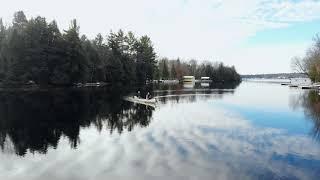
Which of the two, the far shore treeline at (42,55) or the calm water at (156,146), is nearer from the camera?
the calm water at (156,146)

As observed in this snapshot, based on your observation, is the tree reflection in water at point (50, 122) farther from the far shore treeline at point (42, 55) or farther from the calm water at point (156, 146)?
the far shore treeline at point (42, 55)

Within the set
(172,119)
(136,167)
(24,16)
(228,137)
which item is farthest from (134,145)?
(24,16)

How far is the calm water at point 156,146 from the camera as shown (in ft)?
56.1

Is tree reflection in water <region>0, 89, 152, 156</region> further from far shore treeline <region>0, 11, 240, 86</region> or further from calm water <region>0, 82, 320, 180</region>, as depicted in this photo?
Result: far shore treeline <region>0, 11, 240, 86</region>

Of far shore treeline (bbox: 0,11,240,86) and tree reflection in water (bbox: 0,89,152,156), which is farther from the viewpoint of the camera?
far shore treeline (bbox: 0,11,240,86)

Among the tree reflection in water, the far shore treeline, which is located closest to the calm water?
the tree reflection in water

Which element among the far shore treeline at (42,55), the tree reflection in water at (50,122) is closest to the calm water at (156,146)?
the tree reflection in water at (50,122)

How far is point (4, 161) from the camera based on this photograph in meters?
18.8

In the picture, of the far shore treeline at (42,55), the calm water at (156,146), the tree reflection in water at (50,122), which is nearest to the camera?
the calm water at (156,146)

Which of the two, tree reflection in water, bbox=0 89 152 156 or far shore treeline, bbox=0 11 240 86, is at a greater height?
far shore treeline, bbox=0 11 240 86

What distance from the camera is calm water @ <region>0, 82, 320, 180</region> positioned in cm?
1711

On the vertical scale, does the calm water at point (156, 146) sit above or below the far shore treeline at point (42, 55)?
below

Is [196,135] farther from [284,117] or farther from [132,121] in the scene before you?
[284,117]

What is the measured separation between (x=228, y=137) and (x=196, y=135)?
232 cm
